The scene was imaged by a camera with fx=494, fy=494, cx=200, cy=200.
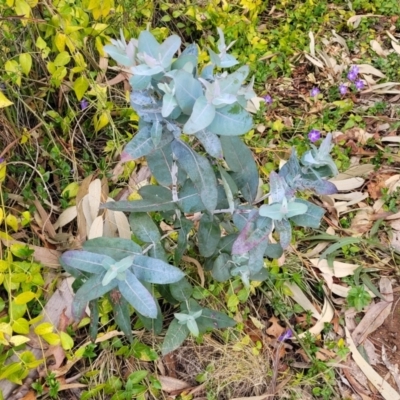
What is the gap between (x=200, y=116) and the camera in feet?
2.71

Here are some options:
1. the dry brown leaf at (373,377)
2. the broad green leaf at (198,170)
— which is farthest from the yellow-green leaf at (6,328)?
the dry brown leaf at (373,377)

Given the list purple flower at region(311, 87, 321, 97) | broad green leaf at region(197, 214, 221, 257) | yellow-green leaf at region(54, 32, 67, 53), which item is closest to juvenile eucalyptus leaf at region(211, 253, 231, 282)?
broad green leaf at region(197, 214, 221, 257)

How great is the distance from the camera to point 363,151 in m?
2.06

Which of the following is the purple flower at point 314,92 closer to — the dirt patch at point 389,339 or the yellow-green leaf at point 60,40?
the dirt patch at point 389,339

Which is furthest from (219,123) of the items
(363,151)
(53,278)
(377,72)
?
(377,72)

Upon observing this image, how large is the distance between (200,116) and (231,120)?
0.27ft

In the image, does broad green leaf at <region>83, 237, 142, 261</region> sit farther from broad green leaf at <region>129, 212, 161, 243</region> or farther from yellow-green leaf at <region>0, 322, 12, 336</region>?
yellow-green leaf at <region>0, 322, 12, 336</region>

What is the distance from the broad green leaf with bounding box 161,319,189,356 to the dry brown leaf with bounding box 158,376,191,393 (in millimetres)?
250

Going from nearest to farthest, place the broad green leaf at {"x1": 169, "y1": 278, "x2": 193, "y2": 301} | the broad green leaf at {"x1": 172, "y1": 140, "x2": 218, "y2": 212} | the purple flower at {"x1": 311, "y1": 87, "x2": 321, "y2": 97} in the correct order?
the broad green leaf at {"x1": 172, "y1": 140, "x2": 218, "y2": 212}
the broad green leaf at {"x1": 169, "y1": 278, "x2": 193, "y2": 301}
the purple flower at {"x1": 311, "y1": 87, "x2": 321, "y2": 97}

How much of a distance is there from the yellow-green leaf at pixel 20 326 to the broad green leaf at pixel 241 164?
0.62 metres

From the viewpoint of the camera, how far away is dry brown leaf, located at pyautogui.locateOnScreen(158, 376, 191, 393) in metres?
1.38

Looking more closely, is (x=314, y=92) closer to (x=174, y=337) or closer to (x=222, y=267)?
(x=222, y=267)

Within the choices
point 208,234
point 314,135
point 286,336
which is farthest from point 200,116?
point 314,135

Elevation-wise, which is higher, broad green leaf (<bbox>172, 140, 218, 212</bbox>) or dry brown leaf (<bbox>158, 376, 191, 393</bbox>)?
broad green leaf (<bbox>172, 140, 218, 212</bbox>)
